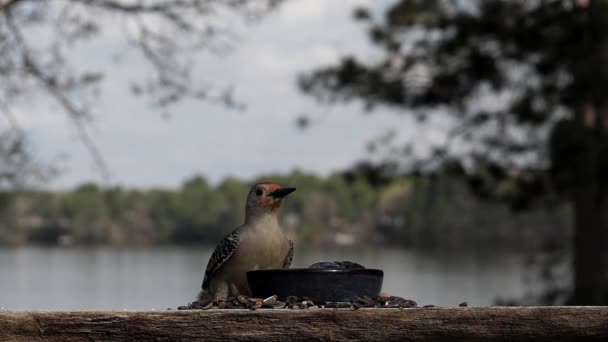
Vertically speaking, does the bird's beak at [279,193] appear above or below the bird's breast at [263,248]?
above

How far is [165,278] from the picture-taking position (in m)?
46.3

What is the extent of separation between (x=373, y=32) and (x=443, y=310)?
1327 centimetres

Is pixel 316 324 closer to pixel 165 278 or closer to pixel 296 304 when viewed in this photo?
pixel 296 304

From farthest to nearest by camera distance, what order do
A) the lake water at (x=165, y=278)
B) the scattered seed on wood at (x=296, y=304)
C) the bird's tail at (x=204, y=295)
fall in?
the lake water at (x=165, y=278) < the bird's tail at (x=204, y=295) < the scattered seed on wood at (x=296, y=304)

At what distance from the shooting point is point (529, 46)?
13.0m

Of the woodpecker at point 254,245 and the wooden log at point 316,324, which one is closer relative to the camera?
the wooden log at point 316,324

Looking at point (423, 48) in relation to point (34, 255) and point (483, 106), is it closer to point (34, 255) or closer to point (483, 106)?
point (483, 106)

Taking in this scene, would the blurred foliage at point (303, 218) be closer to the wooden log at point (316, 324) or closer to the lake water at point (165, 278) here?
the lake water at point (165, 278)

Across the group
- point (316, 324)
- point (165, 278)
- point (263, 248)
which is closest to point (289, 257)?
point (263, 248)

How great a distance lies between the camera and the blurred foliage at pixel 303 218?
3809 centimetres

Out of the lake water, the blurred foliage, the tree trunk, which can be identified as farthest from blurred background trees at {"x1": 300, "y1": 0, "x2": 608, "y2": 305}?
the blurred foliage

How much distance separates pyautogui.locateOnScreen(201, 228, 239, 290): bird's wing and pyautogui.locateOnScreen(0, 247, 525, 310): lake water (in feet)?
53.5

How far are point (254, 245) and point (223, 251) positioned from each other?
16 centimetres

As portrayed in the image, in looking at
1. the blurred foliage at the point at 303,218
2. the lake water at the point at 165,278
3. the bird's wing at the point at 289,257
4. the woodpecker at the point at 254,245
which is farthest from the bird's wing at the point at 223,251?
the blurred foliage at the point at 303,218
